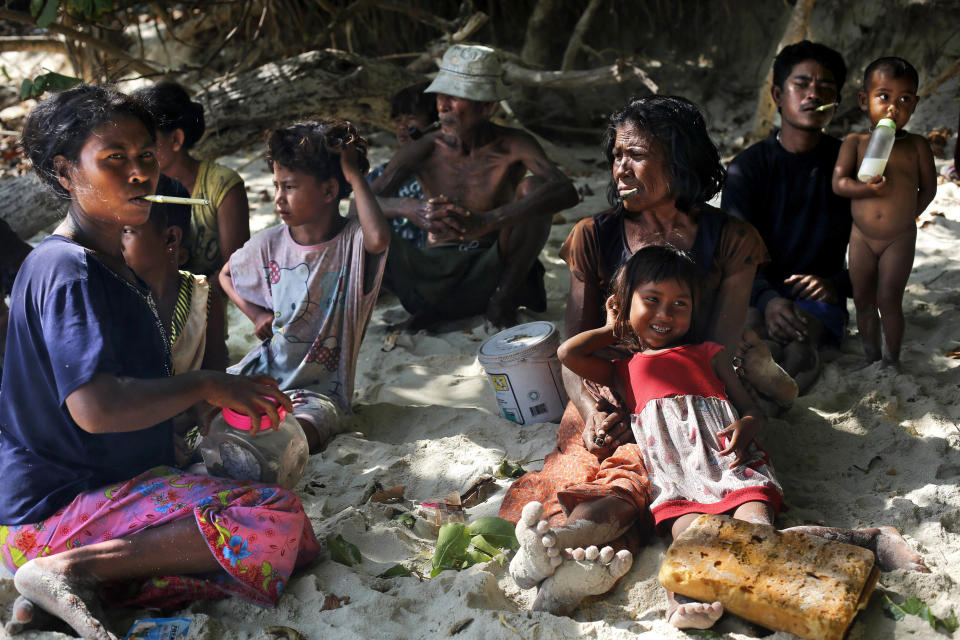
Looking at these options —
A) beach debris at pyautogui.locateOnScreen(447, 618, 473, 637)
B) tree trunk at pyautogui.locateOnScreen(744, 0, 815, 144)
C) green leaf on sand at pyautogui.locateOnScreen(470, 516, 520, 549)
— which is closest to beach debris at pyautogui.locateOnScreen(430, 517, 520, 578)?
green leaf on sand at pyautogui.locateOnScreen(470, 516, 520, 549)

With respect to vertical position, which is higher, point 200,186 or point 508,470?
point 200,186

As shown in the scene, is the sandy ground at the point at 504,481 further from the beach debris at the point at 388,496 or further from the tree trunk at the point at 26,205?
the tree trunk at the point at 26,205

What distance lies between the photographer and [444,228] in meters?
3.82

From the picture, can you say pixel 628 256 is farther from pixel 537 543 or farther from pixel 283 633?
pixel 283 633

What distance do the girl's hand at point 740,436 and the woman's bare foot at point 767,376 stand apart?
0.40 meters

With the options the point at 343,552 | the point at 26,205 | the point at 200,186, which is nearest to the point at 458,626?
the point at 343,552

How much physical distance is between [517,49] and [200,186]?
415 centimetres

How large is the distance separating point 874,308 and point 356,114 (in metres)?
3.18

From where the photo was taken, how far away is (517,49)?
7379mm

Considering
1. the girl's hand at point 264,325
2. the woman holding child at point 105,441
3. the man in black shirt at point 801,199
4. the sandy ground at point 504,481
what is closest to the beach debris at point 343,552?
the sandy ground at point 504,481

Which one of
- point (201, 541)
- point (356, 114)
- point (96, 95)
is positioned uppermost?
point (96, 95)

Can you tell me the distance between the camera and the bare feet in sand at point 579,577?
6.85ft

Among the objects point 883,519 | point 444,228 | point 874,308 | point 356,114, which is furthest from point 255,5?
point 883,519

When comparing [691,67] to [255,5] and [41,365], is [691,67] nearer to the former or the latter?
[255,5]
